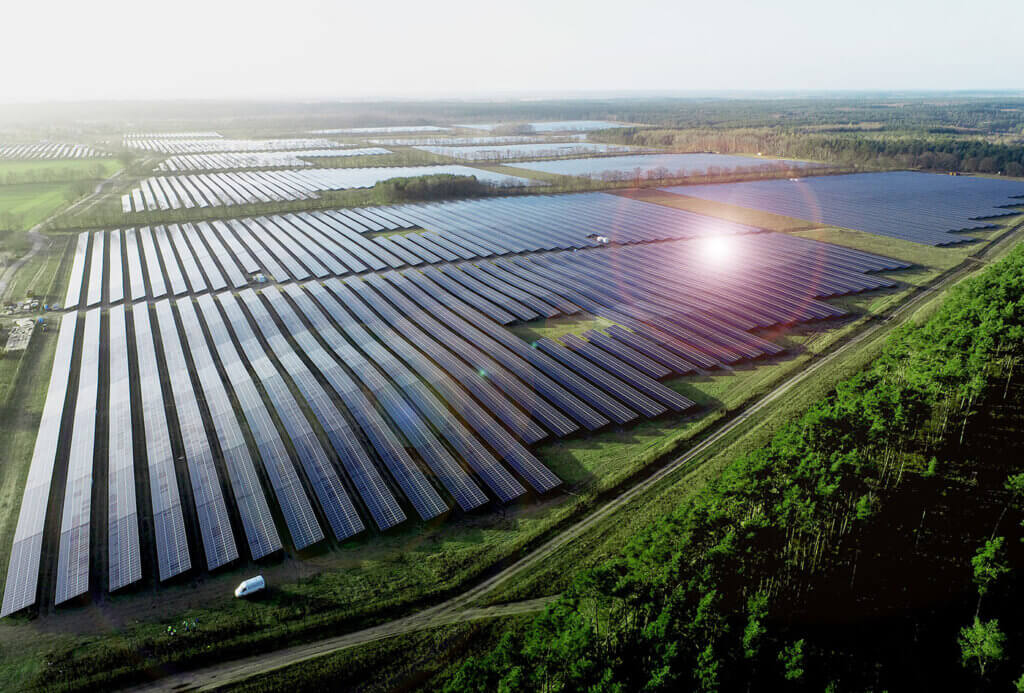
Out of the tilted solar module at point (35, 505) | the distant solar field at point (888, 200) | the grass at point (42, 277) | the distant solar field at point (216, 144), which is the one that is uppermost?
the distant solar field at point (216, 144)

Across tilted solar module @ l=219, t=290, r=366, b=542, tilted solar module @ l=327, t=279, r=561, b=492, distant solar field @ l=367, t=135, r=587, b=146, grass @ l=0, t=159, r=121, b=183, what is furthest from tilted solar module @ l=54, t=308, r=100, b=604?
distant solar field @ l=367, t=135, r=587, b=146

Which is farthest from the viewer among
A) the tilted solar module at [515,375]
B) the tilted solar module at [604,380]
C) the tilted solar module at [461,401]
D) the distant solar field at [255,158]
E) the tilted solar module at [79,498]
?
the distant solar field at [255,158]

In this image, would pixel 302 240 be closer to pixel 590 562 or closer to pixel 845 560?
pixel 590 562

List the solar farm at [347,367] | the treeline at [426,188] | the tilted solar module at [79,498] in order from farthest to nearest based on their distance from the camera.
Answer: the treeline at [426,188], the solar farm at [347,367], the tilted solar module at [79,498]

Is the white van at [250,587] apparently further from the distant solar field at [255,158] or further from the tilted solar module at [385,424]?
the distant solar field at [255,158]

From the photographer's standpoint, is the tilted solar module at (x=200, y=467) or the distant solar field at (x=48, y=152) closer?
the tilted solar module at (x=200, y=467)

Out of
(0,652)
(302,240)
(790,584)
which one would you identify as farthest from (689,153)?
(0,652)

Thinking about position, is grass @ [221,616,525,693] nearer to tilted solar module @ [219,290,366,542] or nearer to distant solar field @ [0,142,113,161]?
tilted solar module @ [219,290,366,542]

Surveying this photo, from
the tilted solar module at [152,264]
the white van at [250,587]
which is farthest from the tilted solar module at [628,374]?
the tilted solar module at [152,264]

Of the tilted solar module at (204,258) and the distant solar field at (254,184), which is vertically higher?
the distant solar field at (254,184)
